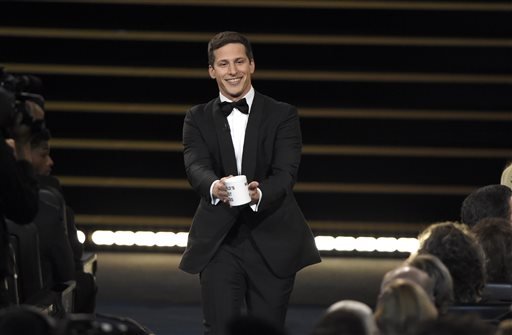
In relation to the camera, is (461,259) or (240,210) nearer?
(461,259)

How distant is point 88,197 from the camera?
9414 mm

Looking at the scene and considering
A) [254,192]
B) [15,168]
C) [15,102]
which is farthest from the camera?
Result: [254,192]

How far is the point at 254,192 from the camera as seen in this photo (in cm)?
512

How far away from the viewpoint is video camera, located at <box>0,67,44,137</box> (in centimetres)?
424

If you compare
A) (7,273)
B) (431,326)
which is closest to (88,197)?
(7,273)

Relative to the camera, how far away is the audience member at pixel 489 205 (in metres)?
5.82

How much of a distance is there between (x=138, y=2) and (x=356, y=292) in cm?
225

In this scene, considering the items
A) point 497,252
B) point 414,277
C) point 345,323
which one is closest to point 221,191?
point 497,252

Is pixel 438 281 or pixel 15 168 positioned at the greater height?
pixel 15 168

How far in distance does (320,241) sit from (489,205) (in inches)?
137

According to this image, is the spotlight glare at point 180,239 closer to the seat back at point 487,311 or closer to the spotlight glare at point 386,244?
the spotlight glare at point 386,244

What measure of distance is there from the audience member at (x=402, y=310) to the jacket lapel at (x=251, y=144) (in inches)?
75.4

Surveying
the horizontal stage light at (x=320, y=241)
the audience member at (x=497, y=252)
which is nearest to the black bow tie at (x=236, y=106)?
the audience member at (x=497, y=252)

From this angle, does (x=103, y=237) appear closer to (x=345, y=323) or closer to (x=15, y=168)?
(x=15, y=168)
